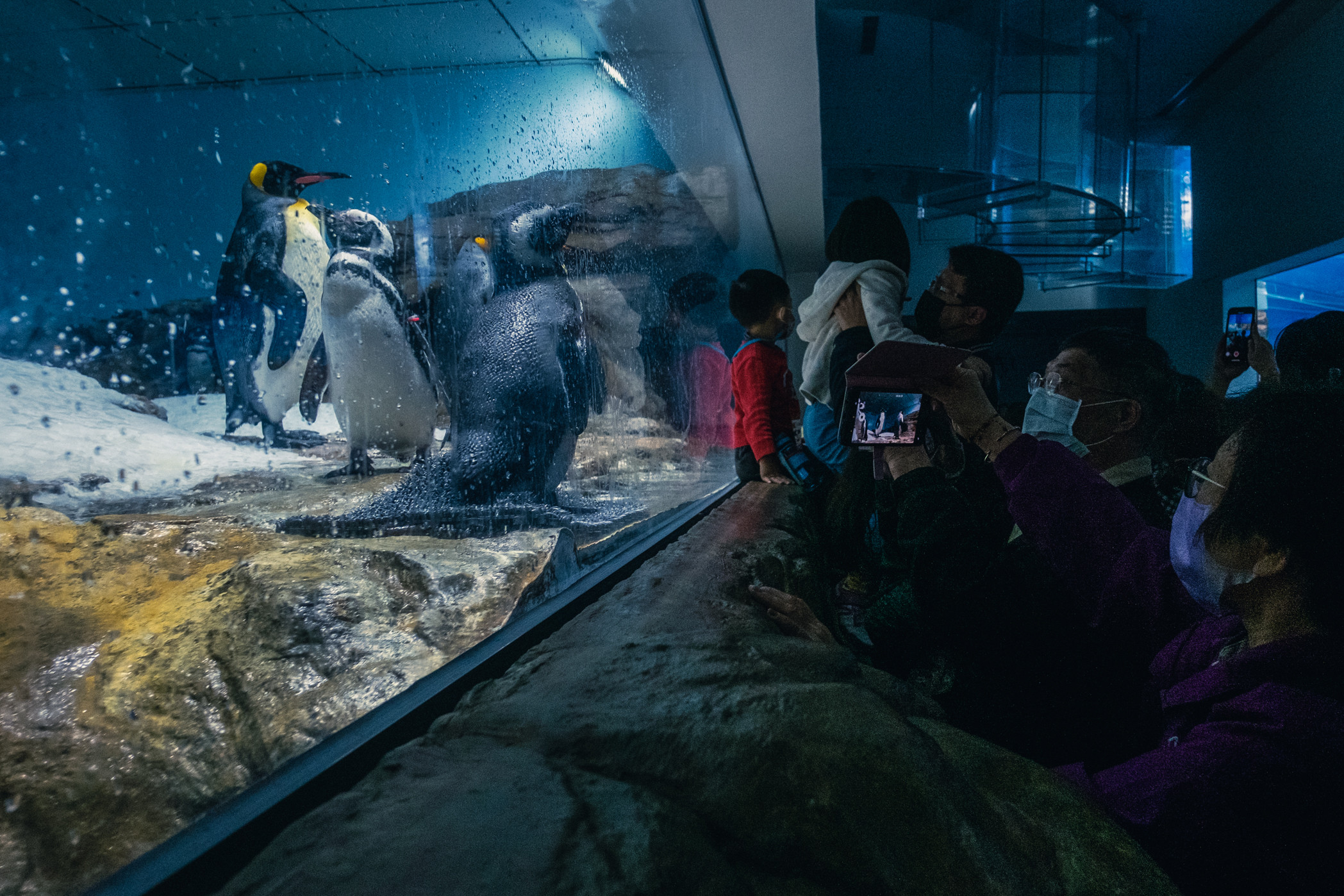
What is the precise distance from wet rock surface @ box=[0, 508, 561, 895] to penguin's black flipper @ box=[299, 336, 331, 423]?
0.86 meters

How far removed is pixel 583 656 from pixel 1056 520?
0.85m

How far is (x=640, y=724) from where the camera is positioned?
1.95 feet

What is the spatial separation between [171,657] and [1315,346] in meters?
2.49

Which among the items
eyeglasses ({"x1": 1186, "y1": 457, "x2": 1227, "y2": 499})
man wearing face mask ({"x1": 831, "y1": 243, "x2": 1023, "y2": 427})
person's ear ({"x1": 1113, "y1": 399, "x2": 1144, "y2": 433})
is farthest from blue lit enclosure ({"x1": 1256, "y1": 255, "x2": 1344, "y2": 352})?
eyeglasses ({"x1": 1186, "y1": 457, "x2": 1227, "y2": 499})

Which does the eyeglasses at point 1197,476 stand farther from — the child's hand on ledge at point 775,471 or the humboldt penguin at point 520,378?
the child's hand on ledge at point 775,471

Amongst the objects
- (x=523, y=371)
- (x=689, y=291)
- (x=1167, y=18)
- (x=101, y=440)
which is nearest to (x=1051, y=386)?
(x=523, y=371)

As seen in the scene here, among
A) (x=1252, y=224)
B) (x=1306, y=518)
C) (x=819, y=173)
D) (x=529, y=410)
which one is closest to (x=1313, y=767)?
(x=1306, y=518)

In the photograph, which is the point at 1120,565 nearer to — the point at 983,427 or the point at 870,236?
the point at 983,427

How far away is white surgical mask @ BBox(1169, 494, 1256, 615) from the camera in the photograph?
0.83 metres

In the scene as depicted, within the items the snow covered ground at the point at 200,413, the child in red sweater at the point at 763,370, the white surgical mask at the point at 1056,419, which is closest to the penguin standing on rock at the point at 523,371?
the child in red sweater at the point at 763,370

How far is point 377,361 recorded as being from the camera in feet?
7.69

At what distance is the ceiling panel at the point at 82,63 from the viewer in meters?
0.48

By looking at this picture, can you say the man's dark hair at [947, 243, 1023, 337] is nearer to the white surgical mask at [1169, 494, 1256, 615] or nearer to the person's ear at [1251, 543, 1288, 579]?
the white surgical mask at [1169, 494, 1256, 615]

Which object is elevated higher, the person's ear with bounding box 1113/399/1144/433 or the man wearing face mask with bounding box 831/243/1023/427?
the man wearing face mask with bounding box 831/243/1023/427
